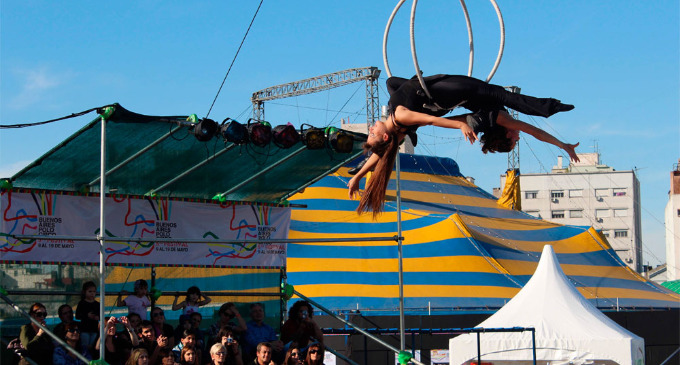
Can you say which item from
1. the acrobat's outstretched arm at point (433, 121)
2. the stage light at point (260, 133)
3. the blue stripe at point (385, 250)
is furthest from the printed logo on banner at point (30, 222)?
the blue stripe at point (385, 250)

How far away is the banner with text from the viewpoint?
7.50 meters

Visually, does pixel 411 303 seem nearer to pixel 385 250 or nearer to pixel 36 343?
pixel 385 250

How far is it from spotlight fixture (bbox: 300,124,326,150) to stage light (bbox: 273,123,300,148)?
0.19m

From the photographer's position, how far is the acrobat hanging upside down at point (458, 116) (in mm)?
4562

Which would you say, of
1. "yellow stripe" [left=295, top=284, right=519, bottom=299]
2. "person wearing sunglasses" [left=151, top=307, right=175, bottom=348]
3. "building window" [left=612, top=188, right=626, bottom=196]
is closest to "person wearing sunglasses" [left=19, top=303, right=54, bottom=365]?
"person wearing sunglasses" [left=151, top=307, right=175, bottom=348]

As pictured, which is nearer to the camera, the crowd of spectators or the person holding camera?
the crowd of spectators

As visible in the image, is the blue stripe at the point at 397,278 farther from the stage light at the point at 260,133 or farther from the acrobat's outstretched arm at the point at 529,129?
the acrobat's outstretched arm at the point at 529,129

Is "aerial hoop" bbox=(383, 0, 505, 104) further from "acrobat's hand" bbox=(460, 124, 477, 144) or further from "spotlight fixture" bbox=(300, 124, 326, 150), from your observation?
"spotlight fixture" bbox=(300, 124, 326, 150)

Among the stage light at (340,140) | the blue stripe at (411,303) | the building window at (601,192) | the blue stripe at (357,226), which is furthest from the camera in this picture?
the building window at (601,192)

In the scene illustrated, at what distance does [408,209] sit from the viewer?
18.0 m

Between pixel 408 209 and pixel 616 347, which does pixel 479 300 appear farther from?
pixel 616 347

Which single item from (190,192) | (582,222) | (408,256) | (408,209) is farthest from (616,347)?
(582,222)

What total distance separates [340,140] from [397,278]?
8.15 m

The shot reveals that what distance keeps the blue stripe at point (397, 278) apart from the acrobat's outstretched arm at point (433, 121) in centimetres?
1127
